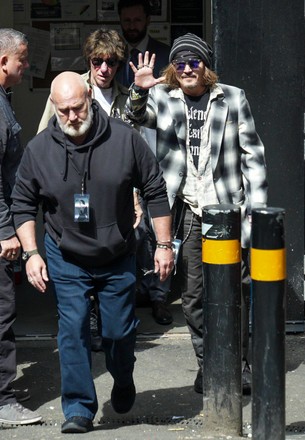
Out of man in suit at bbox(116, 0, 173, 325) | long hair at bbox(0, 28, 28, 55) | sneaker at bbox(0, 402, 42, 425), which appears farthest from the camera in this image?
man in suit at bbox(116, 0, 173, 325)

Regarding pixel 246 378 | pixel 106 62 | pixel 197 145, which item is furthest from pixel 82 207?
pixel 106 62

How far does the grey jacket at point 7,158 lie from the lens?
19.9 feet

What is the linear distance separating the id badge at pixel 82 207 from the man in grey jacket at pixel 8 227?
530mm

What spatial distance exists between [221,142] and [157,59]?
1.88 m

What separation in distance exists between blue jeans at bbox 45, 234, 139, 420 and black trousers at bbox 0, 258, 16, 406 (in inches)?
15.0

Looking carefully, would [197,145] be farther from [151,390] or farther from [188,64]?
[151,390]

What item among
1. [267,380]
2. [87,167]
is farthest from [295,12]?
[267,380]

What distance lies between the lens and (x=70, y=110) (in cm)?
566

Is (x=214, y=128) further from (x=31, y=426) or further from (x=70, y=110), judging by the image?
(x=31, y=426)

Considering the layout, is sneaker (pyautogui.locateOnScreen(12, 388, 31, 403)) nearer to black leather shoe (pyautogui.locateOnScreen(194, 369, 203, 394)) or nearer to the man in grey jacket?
the man in grey jacket

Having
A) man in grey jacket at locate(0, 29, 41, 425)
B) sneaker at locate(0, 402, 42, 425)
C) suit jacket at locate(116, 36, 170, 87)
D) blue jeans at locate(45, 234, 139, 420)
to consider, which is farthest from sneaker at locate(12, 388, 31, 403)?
suit jacket at locate(116, 36, 170, 87)

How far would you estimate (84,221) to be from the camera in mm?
5695

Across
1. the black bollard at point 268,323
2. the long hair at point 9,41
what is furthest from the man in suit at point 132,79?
Answer: the black bollard at point 268,323

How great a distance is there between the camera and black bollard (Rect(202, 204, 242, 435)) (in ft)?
18.1
